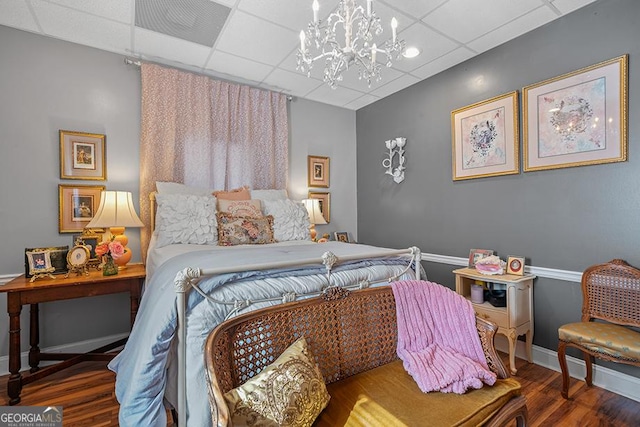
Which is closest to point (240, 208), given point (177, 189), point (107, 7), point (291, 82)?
point (177, 189)

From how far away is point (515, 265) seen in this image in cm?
240

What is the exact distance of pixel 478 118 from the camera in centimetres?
275

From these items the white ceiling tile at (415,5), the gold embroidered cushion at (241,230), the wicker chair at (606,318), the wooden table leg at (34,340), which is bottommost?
the wooden table leg at (34,340)

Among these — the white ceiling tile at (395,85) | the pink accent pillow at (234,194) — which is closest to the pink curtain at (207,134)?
the pink accent pillow at (234,194)

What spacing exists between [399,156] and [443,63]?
105cm

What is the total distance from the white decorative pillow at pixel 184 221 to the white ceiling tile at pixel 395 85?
2.39 meters

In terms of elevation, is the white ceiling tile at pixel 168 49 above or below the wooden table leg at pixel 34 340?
above

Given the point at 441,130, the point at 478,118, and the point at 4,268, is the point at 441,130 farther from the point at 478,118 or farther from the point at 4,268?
the point at 4,268

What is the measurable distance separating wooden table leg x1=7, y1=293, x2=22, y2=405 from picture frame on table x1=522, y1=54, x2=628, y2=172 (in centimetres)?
375

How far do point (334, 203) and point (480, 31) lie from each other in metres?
2.37

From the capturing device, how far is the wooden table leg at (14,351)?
181 centimetres

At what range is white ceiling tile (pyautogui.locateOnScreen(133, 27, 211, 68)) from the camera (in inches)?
94.8

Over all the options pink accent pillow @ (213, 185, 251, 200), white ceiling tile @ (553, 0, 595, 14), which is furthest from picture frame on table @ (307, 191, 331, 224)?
white ceiling tile @ (553, 0, 595, 14)

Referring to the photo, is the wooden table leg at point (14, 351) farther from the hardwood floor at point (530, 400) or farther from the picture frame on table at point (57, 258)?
the picture frame on table at point (57, 258)
